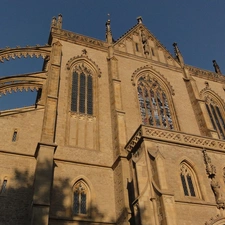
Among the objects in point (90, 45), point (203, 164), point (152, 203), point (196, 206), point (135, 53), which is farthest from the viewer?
point (135, 53)

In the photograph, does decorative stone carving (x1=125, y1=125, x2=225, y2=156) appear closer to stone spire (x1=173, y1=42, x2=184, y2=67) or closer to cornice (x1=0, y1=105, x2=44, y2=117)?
cornice (x1=0, y1=105, x2=44, y2=117)

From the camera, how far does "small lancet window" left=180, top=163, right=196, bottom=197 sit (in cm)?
1387

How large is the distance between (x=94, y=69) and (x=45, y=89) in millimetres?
4859

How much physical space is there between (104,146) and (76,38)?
33.4ft

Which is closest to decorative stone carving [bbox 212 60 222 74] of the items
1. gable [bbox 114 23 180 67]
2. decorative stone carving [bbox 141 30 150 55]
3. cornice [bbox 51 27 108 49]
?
gable [bbox 114 23 180 67]

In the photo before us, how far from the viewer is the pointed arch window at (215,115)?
2398 centimetres

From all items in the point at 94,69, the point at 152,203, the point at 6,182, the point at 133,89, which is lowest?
the point at 152,203

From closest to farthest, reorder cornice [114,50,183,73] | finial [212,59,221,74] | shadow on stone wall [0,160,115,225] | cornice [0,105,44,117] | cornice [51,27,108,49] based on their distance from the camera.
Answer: shadow on stone wall [0,160,115,225], cornice [0,105,44,117], cornice [51,27,108,49], cornice [114,50,183,73], finial [212,59,221,74]

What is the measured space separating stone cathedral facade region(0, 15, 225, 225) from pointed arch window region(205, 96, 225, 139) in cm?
17

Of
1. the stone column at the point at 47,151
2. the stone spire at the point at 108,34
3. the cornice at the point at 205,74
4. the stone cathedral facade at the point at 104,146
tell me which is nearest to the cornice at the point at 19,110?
the stone cathedral facade at the point at 104,146

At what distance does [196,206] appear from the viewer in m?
13.1

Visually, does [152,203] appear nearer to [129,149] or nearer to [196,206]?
[196,206]

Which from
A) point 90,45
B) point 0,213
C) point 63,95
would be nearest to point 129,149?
point 63,95

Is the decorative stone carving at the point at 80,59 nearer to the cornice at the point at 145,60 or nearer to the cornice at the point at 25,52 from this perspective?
the cornice at the point at 25,52
